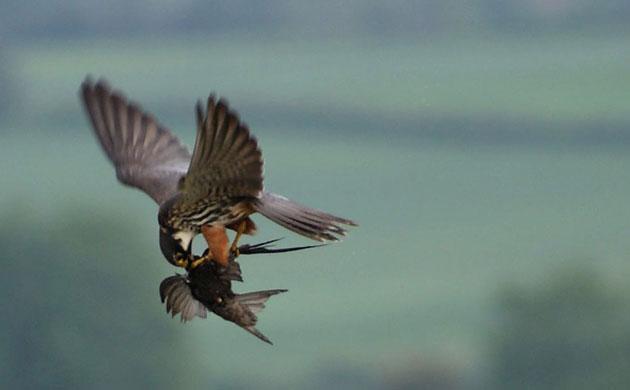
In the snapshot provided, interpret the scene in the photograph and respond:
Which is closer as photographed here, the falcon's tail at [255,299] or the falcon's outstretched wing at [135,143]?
the falcon's tail at [255,299]

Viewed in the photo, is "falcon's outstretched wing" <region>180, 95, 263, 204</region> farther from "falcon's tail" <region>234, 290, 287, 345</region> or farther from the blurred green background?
the blurred green background

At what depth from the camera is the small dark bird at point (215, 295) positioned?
2.40 metres

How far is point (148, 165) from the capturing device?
3242 mm

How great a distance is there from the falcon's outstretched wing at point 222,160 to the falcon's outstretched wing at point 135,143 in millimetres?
520

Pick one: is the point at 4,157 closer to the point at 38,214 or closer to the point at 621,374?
the point at 38,214

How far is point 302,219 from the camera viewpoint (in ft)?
8.20

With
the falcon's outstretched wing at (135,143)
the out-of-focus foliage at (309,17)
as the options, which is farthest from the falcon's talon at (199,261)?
the out-of-focus foliage at (309,17)

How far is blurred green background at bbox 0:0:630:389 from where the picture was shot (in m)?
26.4

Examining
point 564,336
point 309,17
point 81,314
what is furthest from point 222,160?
point 309,17

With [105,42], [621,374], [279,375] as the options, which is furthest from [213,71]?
[621,374]

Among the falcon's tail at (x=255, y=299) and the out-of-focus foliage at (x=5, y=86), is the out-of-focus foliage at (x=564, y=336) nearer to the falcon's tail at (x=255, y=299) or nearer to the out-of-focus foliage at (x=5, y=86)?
the out-of-focus foliage at (x=5, y=86)

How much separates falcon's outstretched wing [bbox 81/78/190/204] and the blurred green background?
1792cm

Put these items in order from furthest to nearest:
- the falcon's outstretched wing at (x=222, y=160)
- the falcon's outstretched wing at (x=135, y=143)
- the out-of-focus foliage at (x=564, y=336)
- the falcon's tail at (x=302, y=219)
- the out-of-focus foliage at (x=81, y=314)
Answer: the out-of-focus foliage at (x=564, y=336), the out-of-focus foliage at (x=81, y=314), the falcon's outstretched wing at (x=135, y=143), the falcon's tail at (x=302, y=219), the falcon's outstretched wing at (x=222, y=160)

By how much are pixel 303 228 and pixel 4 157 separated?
109 ft
